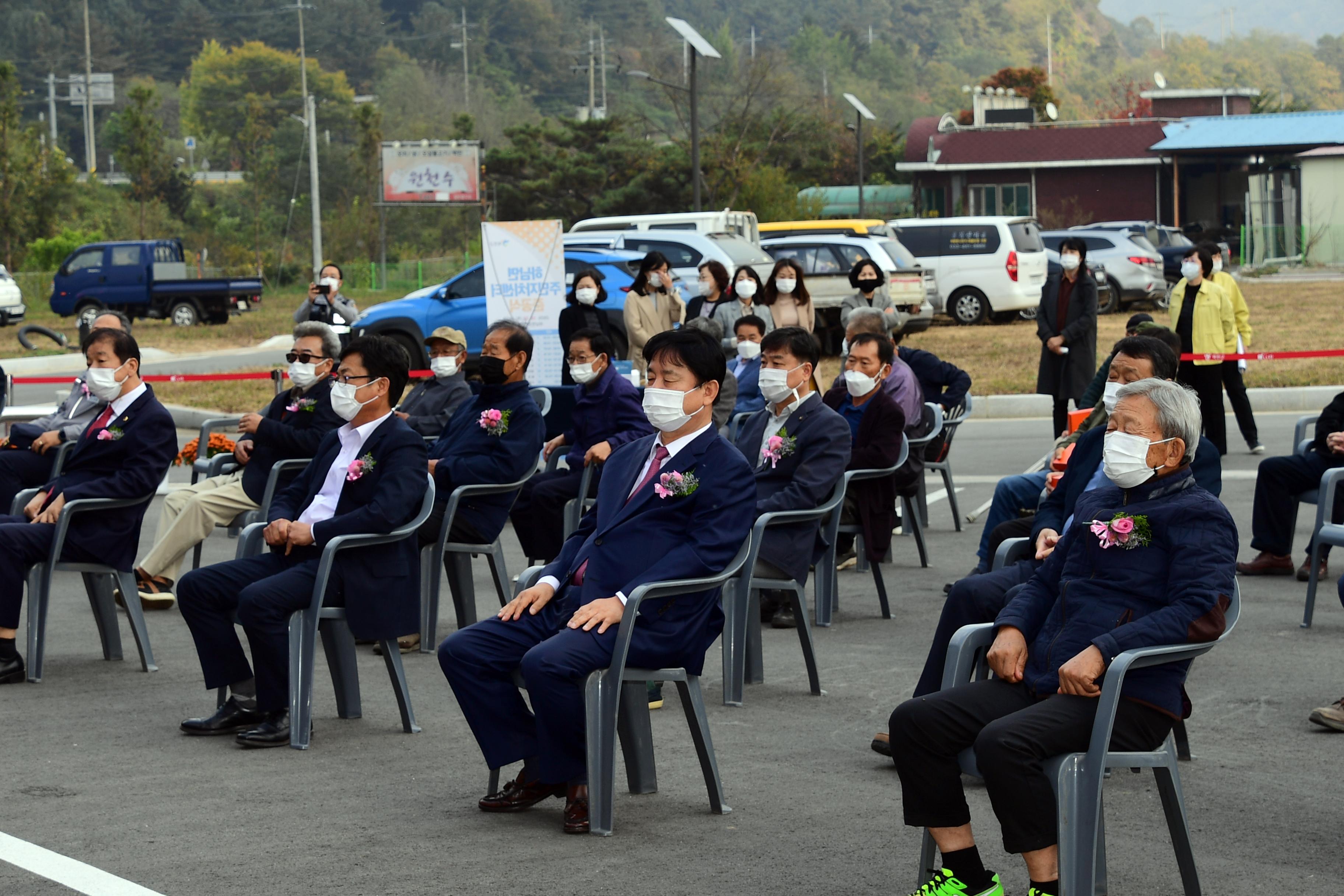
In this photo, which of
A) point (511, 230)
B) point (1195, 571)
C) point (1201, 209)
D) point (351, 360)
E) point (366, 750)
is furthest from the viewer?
point (1201, 209)

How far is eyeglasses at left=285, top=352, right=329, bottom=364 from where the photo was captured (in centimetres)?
848

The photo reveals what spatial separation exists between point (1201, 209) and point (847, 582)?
158ft

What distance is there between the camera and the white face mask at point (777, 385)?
7414 mm

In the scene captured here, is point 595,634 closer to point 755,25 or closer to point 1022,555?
point 1022,555

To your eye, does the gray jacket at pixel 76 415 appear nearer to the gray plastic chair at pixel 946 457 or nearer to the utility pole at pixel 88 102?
the gray plastic chair at pixel 946 457

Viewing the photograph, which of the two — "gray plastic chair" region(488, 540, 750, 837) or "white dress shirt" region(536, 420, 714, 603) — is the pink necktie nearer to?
"white dress shirt" region(536, 420, 714, 603)

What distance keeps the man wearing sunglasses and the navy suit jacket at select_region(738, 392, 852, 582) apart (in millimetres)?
2423

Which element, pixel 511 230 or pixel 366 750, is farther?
pixel 511 230

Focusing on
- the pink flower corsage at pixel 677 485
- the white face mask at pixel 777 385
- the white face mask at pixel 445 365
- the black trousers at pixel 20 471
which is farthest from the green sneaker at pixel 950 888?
the black trousers at pixel 20 471

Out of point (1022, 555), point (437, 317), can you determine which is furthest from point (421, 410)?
point (437, 317)

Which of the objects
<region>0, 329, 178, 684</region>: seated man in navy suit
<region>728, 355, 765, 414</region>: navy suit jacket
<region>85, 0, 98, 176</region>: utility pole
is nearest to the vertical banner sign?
<region>728, 355, 765, 414</region>: navy suit jacket

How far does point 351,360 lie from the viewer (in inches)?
260

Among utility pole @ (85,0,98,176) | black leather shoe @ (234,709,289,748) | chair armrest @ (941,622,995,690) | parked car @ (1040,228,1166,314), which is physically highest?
utility pole @ (85,0,98,176)

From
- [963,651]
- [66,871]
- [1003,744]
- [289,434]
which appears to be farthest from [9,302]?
[1003,744]
